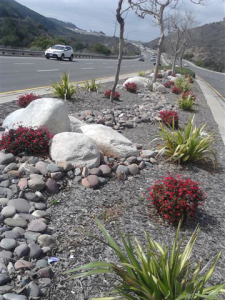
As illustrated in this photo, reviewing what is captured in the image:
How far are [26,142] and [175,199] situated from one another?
2.44 metres

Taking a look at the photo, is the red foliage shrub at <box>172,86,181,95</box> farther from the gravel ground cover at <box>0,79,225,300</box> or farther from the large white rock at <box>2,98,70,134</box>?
the large white rock at <box>2,98,70,134</box>

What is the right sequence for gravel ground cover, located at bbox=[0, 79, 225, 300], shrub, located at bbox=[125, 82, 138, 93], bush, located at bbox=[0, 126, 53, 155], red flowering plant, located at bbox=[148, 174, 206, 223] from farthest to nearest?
shrub, located at bbox=[125, 82, 138, 93] < bush, located at bbox=[0, 126, 53, 155] < red flowering plant, located at bbox=[148, 174, 206, 223] < gravel ground cover, located at bbox=[0, 79, 225, 300]

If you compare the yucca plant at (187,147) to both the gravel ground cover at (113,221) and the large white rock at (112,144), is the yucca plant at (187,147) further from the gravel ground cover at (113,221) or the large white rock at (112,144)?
the large white rock at (112,144)

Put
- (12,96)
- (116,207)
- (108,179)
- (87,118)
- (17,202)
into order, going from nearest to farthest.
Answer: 1. (17,202)
2. (116,207)
3. (108,179)
4. (87,118)
5. (12,96)

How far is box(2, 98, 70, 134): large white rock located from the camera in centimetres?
584

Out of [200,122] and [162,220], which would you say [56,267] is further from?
[200,122]

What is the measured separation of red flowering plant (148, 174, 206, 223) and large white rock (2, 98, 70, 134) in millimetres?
2391

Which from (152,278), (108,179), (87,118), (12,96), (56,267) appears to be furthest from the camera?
(12,96)

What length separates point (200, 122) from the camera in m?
10.3

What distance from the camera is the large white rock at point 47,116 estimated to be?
5.84m

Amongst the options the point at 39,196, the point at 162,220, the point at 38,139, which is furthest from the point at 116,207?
the point at 38,139

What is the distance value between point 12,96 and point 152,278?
8.37m

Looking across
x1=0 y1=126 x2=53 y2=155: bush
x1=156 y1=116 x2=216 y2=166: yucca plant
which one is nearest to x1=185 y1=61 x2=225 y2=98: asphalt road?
x1=156 y1=116 x2=216 y2=166: yucca plant

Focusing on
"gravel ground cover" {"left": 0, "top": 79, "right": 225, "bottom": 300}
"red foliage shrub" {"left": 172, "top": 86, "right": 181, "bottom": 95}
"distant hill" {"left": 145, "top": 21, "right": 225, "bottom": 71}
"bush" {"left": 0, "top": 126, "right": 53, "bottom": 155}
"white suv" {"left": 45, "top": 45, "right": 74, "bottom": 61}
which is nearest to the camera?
"gravel ground cover" {"left": 0, "top": 79, "right": 225, "bottom": 300}
